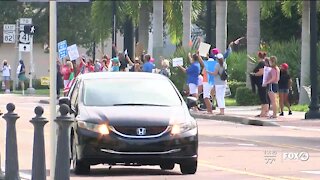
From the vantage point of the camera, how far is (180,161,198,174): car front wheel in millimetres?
15648

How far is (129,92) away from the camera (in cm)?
1636

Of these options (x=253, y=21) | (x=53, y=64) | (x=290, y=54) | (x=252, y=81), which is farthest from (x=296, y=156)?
(x=290, y=54)

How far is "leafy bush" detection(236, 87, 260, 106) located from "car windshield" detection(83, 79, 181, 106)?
22601 millimetres

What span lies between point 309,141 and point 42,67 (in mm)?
63003

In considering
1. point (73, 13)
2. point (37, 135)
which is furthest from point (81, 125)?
point (73, 13)

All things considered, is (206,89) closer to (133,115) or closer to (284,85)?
(284,85)

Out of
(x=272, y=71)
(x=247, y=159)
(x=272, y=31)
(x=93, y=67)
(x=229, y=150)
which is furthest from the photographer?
(x=272, y=31)

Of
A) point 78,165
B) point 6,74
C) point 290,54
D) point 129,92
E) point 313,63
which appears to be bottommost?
point 78,165

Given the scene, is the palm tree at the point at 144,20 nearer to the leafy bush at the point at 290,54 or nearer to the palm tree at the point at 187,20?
the palm tree at the point at 187,20

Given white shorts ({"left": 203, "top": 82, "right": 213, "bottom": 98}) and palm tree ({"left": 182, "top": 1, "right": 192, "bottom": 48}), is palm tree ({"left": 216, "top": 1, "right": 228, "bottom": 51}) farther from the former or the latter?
white shorts ({"left": 203, "top": 82, "right": 213, "bottom": 98})

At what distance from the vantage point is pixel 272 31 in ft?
175

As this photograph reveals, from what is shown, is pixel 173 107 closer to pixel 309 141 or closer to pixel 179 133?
pixel 179 133

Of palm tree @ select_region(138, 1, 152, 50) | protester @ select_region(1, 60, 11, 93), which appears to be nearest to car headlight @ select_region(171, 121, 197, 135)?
palm tree @ select_region(138, 1, 152, 50)

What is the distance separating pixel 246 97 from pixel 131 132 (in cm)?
2468
